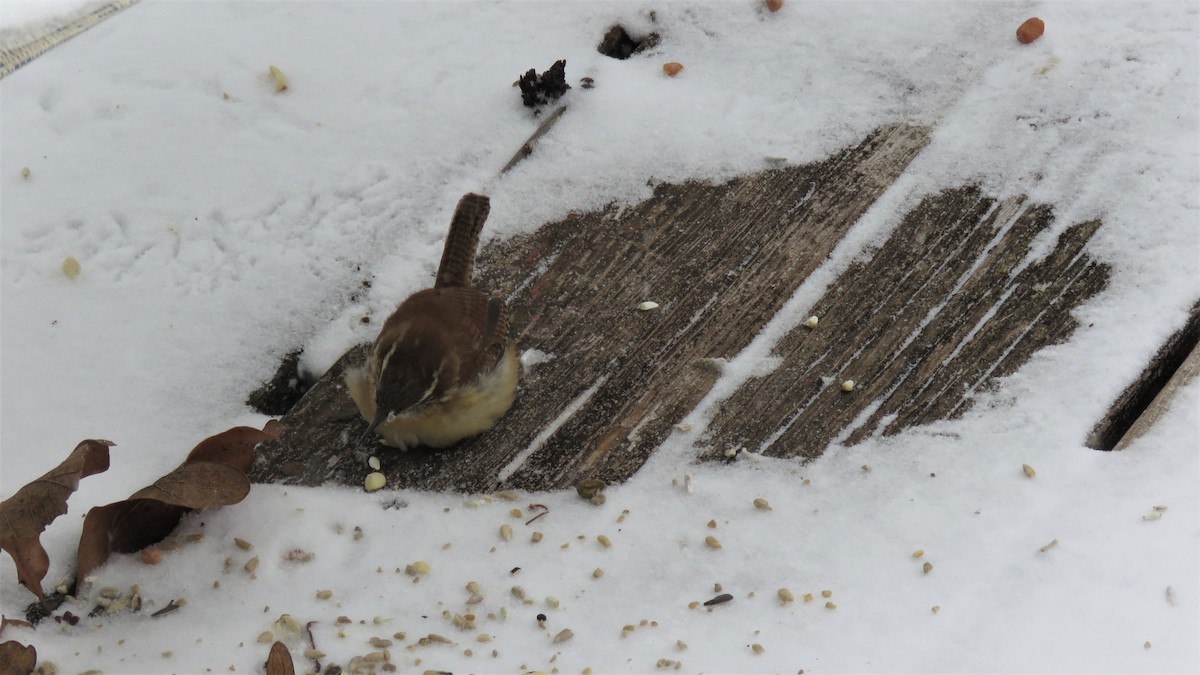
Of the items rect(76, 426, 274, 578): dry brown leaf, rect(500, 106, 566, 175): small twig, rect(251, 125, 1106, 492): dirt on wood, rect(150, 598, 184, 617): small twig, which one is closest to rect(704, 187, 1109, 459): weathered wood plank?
rect(251, 125, 1106, 492): dirt on wood

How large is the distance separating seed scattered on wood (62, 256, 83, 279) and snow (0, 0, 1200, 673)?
35 mm

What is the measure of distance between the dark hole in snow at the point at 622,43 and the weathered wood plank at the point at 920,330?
1352 millimetres

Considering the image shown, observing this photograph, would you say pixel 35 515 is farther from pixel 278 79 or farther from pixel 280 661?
pixel 278 79

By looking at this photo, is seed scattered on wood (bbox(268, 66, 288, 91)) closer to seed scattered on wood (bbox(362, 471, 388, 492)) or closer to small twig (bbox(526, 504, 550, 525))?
seed scattered on wood (bbox(362, 471, 388, 492))

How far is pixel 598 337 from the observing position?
3324 millimetres

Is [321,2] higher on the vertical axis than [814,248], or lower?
higher

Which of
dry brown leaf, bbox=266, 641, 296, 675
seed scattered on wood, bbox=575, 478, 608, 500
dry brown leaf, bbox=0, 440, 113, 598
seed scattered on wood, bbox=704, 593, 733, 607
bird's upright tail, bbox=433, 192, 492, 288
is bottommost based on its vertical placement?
dry brown leaf, bbox=266, 641, 296, 675

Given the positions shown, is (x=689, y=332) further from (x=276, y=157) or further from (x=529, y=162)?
(x=276, y=157)

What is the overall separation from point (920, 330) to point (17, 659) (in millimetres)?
2726

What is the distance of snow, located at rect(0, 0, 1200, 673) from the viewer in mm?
2645

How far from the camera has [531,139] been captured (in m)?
3.81

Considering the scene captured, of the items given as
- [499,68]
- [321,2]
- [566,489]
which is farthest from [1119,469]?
[321,2]

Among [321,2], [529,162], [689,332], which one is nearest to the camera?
[689,332]

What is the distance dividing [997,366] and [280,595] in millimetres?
2222
